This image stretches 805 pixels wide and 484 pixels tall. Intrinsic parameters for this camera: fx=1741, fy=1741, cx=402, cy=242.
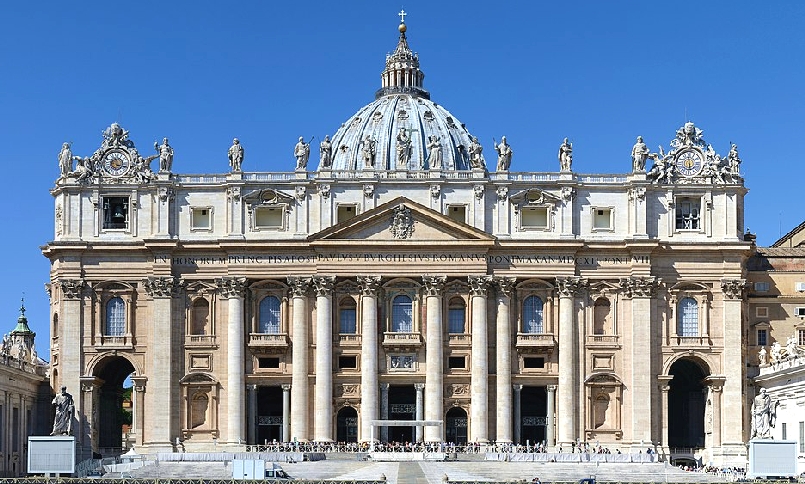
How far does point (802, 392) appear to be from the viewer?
105562 mm

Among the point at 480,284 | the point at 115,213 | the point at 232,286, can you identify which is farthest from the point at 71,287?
the point at 480,284

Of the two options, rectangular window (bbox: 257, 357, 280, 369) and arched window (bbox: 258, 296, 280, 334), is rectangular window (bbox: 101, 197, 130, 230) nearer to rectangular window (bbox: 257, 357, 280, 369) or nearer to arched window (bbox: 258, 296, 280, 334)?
arched window (bbox: 258, 296, 280, 334)

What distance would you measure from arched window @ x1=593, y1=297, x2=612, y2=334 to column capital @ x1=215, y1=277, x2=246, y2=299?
24494 millimetres

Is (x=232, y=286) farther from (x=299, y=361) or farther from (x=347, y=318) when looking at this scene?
(x=347, y=318)

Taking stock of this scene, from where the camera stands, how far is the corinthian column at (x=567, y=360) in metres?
119

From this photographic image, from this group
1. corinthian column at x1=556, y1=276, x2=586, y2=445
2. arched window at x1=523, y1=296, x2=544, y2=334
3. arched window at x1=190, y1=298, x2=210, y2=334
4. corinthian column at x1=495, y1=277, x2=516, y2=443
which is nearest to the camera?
corinthian column at x1=495, y1=277, x2=516, y2=443

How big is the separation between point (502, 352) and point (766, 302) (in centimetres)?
1996

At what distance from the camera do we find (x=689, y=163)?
4825 inches

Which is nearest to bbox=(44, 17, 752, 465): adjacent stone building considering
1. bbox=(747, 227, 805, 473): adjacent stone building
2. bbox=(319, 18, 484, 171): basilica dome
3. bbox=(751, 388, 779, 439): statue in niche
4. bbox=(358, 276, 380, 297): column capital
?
bbox=(358, 276, 380, 297): column capital

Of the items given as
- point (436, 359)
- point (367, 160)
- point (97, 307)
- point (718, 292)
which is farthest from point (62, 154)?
point (718, 292)

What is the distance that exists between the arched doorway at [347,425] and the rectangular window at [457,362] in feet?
24.5

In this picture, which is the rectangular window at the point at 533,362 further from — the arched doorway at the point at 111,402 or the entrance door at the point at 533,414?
the arched doorway at the point at 111,402

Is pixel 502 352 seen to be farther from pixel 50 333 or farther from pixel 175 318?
pixel 50 333

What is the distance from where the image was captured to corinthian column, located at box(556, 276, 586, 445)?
11894cm
